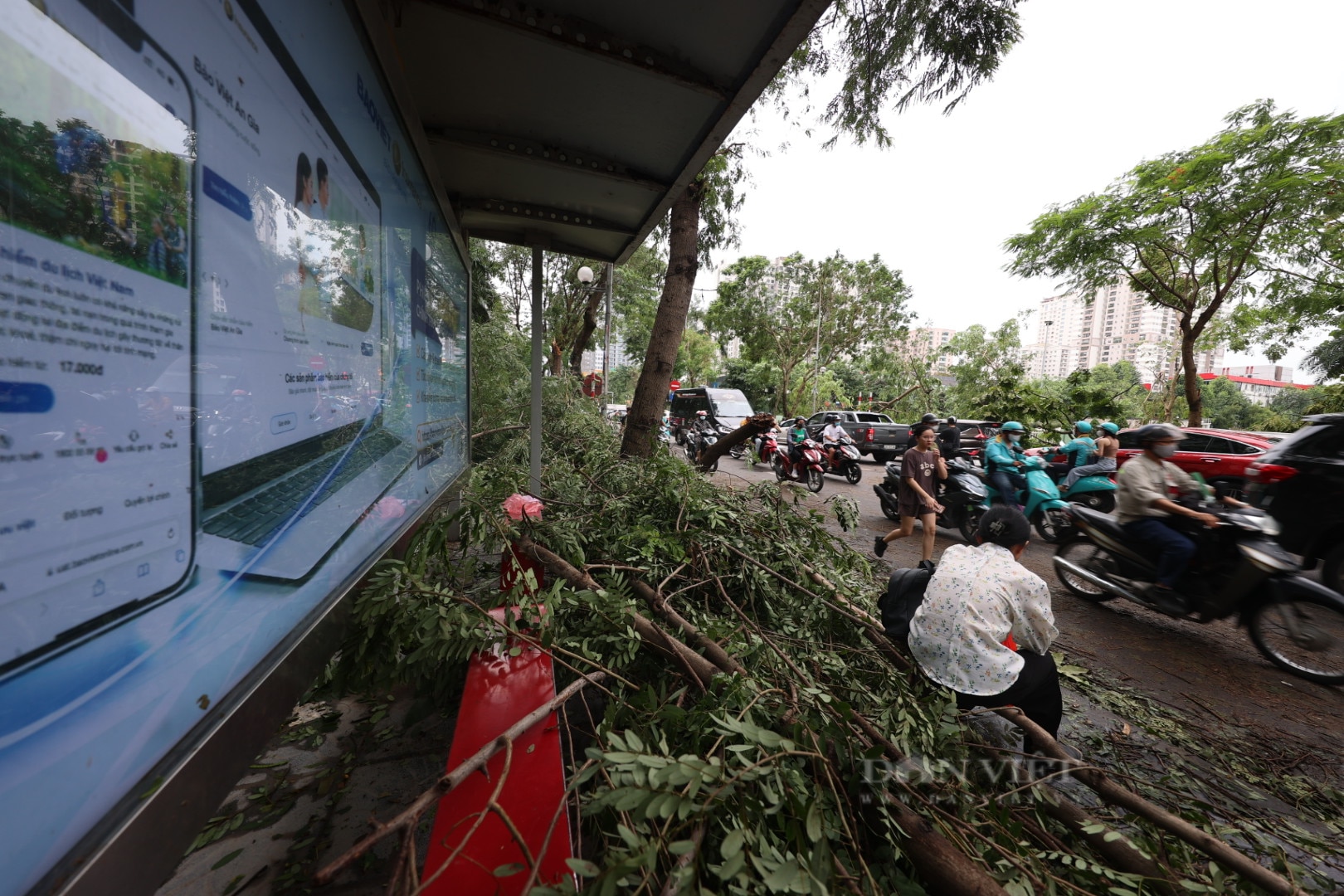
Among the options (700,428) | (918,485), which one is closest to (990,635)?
(918,485)

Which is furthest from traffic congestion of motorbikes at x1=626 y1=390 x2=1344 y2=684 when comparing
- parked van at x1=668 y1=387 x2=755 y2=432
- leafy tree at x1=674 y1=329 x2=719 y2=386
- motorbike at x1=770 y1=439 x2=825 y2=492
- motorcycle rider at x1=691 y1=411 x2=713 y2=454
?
leafy tree at x1=674 y1=329 x2=719 y2=386

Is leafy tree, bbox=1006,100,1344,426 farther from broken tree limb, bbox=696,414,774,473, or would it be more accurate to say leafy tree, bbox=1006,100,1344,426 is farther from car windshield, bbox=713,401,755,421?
broken tree limb, bbox=696,414,774,473

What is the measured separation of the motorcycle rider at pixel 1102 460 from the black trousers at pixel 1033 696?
6179 mm

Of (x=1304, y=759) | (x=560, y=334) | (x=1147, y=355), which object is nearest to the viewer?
(x=1304, y=759)

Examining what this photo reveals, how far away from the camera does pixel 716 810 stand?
A: 119 cm

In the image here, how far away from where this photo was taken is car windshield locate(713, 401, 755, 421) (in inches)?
555

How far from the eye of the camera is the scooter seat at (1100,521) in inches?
165

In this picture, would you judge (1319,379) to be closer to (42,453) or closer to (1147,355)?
(1147,355)

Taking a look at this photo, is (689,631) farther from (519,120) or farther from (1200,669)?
(1200,669)

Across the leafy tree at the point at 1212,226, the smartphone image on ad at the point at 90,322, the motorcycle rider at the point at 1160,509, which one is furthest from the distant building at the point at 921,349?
the smartphone image on ad at the point at 90,322

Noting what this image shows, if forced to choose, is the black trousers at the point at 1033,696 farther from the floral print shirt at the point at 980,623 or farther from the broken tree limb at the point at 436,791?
the broken tree limb at the point at 436,791

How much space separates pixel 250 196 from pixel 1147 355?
4055 centimetres

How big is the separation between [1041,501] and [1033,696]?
4782 millimetres

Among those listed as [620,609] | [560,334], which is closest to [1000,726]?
[620,609]
